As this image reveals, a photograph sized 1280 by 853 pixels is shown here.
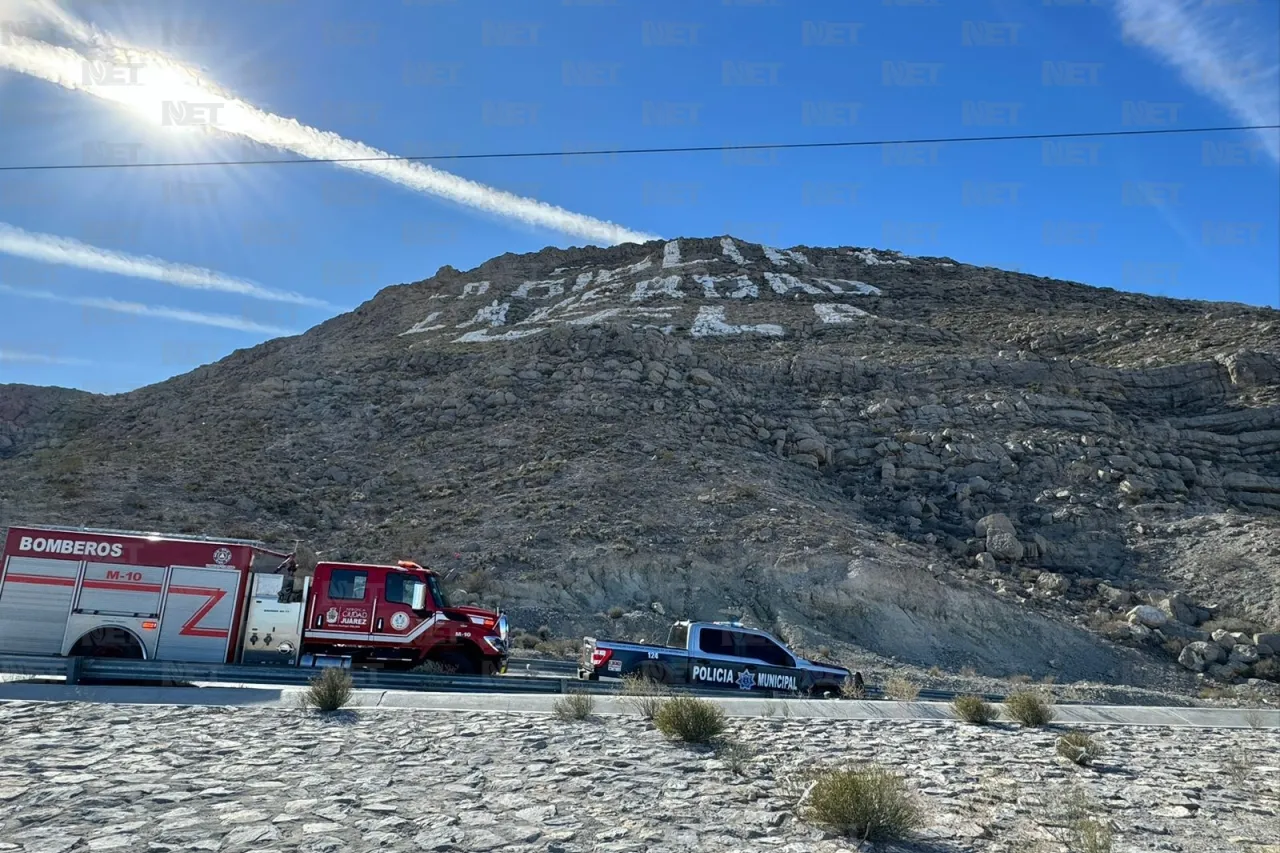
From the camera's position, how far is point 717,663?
15.3m

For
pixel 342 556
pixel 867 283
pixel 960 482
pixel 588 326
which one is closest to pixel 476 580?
pixel 342 556

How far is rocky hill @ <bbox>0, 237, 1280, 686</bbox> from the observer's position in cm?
2439

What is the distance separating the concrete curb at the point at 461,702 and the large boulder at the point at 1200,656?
10500mm

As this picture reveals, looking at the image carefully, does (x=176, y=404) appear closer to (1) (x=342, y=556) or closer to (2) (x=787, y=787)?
(1) (x=342, y=556)

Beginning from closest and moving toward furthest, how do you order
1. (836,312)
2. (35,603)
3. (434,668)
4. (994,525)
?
(35,603)
(434,668)
(994,525)
(836,312)

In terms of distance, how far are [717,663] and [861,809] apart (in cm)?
862

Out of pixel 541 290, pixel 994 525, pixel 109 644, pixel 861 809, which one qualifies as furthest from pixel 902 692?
pixel 541 290

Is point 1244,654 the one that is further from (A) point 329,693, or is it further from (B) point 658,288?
(B) point 658,288

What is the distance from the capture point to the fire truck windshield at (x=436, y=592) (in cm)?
1553

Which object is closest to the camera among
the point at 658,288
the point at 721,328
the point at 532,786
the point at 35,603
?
the point at 532,786

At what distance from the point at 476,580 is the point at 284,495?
10.9m

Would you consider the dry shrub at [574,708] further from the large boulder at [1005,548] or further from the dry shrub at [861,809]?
the large boulder at [1005,548]

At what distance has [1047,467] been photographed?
108 ft

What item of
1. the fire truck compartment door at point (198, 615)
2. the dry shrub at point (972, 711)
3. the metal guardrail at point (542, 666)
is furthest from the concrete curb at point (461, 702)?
the metal guardrail at point (542, 666)
